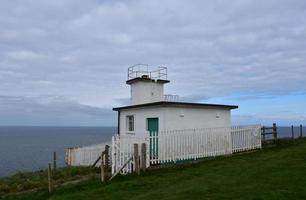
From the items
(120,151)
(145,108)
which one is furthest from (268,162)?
(145,108)

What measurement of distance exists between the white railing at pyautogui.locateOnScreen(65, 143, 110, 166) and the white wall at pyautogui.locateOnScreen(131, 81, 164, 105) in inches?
157

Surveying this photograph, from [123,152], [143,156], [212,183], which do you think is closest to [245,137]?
[143,156]

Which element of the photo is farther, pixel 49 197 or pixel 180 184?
pixel 49 197

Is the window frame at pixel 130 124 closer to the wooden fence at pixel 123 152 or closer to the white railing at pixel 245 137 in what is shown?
the wooden fence at pixel 123 152

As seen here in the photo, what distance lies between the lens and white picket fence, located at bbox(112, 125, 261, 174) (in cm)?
1630

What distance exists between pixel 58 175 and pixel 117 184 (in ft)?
20.9

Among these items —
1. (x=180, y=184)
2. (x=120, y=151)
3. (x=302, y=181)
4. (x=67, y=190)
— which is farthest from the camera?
(x=120, y=151)

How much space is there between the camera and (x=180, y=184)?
40.0 feet

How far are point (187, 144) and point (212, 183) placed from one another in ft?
20.1

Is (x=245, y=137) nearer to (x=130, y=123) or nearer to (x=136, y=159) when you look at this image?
(x=130, y=123)

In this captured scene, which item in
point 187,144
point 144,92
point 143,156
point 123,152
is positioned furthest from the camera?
point 144,92

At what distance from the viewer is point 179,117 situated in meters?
19.8

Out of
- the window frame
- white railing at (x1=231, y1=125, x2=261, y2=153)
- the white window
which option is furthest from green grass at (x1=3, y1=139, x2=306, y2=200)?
the white window

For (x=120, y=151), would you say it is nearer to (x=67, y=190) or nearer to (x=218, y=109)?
(x=67, y=190)
